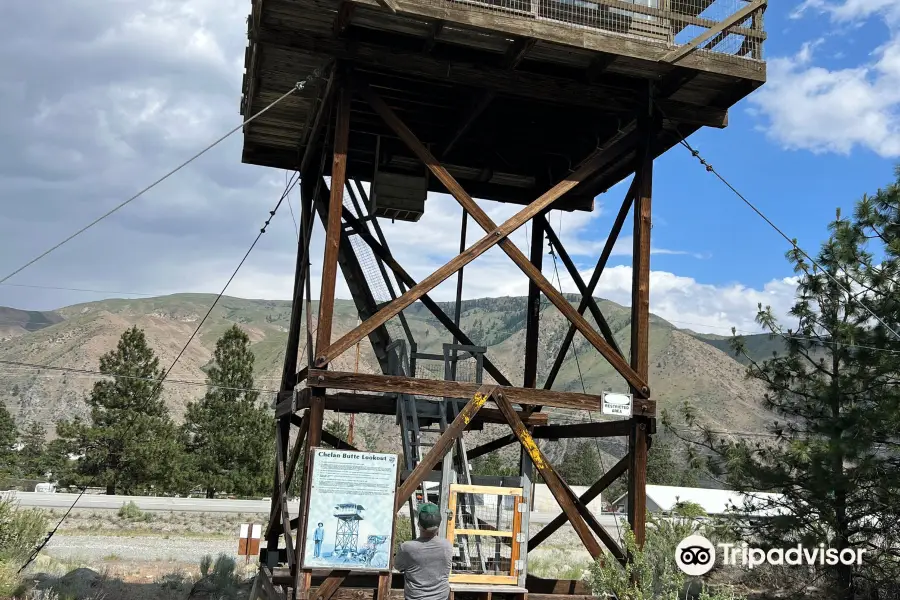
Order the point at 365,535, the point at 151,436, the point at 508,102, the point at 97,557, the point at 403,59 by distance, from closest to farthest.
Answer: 1. the point at 365,535
2. the point at 403,59
3. the point at 508,102
4. the point at 97,557
5. the point at 151,436

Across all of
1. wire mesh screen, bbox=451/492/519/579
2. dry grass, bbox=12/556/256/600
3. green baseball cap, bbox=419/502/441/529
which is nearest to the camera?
green baseball cap, bbox=419/502/441/529

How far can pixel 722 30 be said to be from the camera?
476 inches

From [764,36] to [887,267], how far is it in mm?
7537

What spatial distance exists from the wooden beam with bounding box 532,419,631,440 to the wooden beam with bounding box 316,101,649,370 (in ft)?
2.99

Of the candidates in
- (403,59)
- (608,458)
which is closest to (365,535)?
(403,59)

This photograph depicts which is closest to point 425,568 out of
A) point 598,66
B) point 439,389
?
point 439,389

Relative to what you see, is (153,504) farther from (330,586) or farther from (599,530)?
(599,530)

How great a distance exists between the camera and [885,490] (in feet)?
53.4

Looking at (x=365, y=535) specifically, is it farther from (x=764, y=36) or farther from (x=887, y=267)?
(x=887, y=267)

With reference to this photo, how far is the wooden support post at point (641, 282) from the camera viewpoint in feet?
40.8

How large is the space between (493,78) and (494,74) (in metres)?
0.06

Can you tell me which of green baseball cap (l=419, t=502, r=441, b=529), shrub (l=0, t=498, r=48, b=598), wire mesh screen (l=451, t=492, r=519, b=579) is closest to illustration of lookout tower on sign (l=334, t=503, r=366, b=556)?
wire mesh screen (l=451, t=492, r=519, b=579)

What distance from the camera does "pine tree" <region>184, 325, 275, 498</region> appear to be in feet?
180

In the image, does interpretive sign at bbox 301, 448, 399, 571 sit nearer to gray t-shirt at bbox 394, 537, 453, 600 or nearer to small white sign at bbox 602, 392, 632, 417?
gray t-shirt at bbox 394, 537, 453, 600
